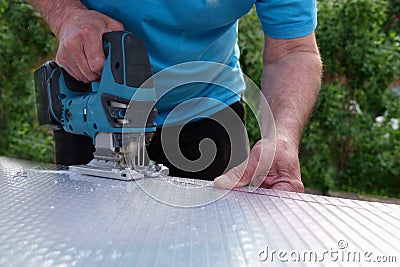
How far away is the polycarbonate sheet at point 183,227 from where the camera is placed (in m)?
0.54

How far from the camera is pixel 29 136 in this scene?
3219 mm

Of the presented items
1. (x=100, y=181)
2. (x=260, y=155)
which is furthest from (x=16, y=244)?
(x=260, y=155)

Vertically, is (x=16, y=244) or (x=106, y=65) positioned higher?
(x=106, y=65)

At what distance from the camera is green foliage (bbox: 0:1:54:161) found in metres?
3.17

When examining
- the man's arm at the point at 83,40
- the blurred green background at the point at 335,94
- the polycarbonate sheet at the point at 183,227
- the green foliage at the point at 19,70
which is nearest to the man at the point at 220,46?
the man's arm at the point at 83,40

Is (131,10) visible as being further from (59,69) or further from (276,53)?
(276,53)

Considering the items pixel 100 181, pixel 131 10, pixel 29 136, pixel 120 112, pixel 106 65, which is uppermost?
pixel 131 10

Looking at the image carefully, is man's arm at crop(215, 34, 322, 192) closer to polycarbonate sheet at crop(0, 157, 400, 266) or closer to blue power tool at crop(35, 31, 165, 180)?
polycarbonate sheet at crop(0, 157, 400, 266)

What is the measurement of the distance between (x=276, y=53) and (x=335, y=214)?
78cm

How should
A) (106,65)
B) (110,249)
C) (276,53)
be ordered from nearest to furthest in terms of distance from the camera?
(110,249) → (106,65) → (276,53)

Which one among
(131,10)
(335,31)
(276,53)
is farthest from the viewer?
(335,31)

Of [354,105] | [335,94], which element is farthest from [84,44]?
[354,105]

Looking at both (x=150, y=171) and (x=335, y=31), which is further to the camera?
(x=335, y=31)

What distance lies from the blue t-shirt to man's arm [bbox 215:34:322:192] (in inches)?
2.2
